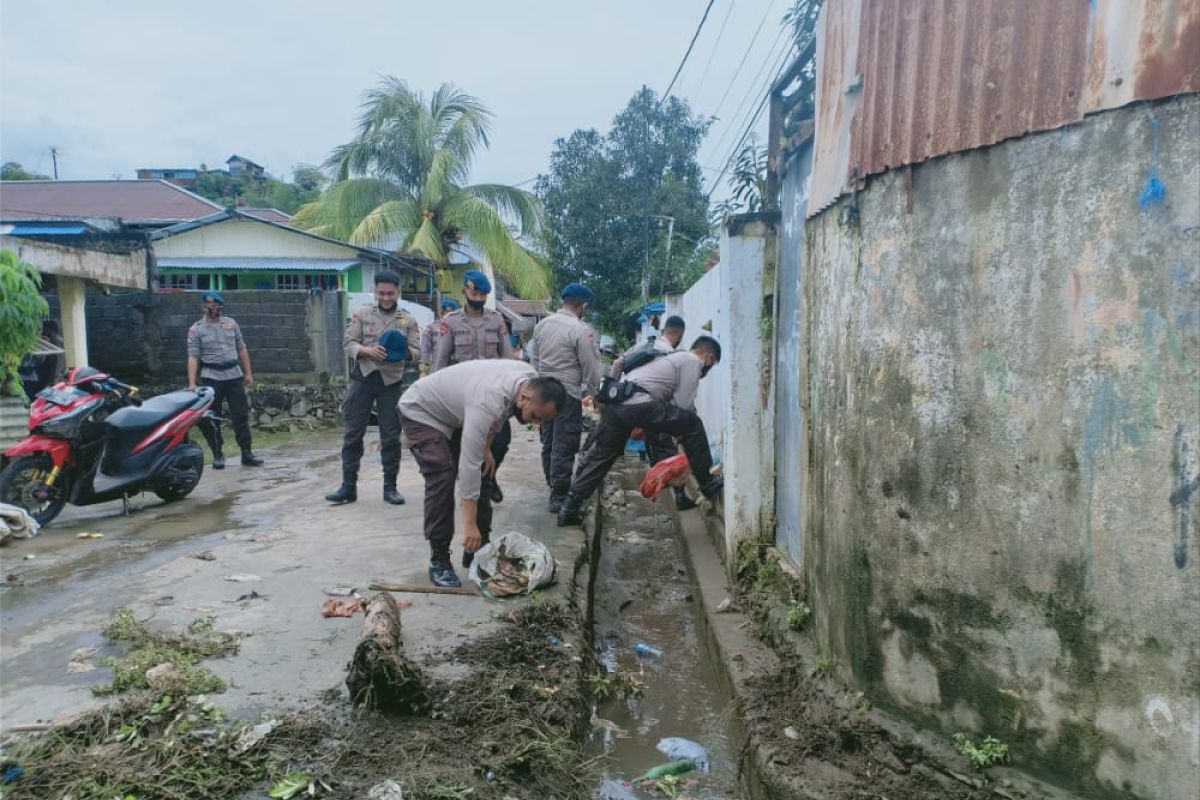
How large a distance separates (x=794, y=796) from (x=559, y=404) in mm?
1901

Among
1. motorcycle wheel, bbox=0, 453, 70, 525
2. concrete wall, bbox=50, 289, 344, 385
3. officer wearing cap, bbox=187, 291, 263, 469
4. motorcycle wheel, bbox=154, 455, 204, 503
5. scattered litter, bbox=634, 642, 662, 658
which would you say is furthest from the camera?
concrete wall, bbox=50, 289, 344, 385

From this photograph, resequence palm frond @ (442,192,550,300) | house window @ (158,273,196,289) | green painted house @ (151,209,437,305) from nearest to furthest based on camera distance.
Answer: green painted house @ (151,209,437,305) → house window @ (158,273,196,289) → palm frond @ (442,192,550,300)

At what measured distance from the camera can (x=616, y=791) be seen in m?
3.24

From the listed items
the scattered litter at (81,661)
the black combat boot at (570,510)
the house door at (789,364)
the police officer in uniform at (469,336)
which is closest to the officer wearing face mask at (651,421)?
the black combat boot at (570,510)

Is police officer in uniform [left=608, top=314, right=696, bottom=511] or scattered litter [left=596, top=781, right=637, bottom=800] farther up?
police officer in uniform [left=608, top=314, right=696, bottom=511]

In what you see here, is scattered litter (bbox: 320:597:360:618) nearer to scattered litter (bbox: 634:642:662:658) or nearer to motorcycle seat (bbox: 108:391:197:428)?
scattered litter (bbox: 634:642:662:658)

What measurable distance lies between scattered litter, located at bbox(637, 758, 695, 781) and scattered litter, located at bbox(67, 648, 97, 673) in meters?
2.25

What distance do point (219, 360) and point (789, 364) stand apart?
5.66 m

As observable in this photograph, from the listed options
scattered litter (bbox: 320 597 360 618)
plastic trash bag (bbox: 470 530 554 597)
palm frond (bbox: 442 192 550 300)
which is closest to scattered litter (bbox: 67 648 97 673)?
scattered litter (bbox: 320 597 360 618)

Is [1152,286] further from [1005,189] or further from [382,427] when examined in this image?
[382,427]

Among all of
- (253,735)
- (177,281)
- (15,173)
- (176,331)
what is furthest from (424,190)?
(15,173)

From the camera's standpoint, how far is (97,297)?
490 inches

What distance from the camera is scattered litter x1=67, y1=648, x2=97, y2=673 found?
122 inches

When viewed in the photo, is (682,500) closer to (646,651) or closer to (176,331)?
(646,651)
